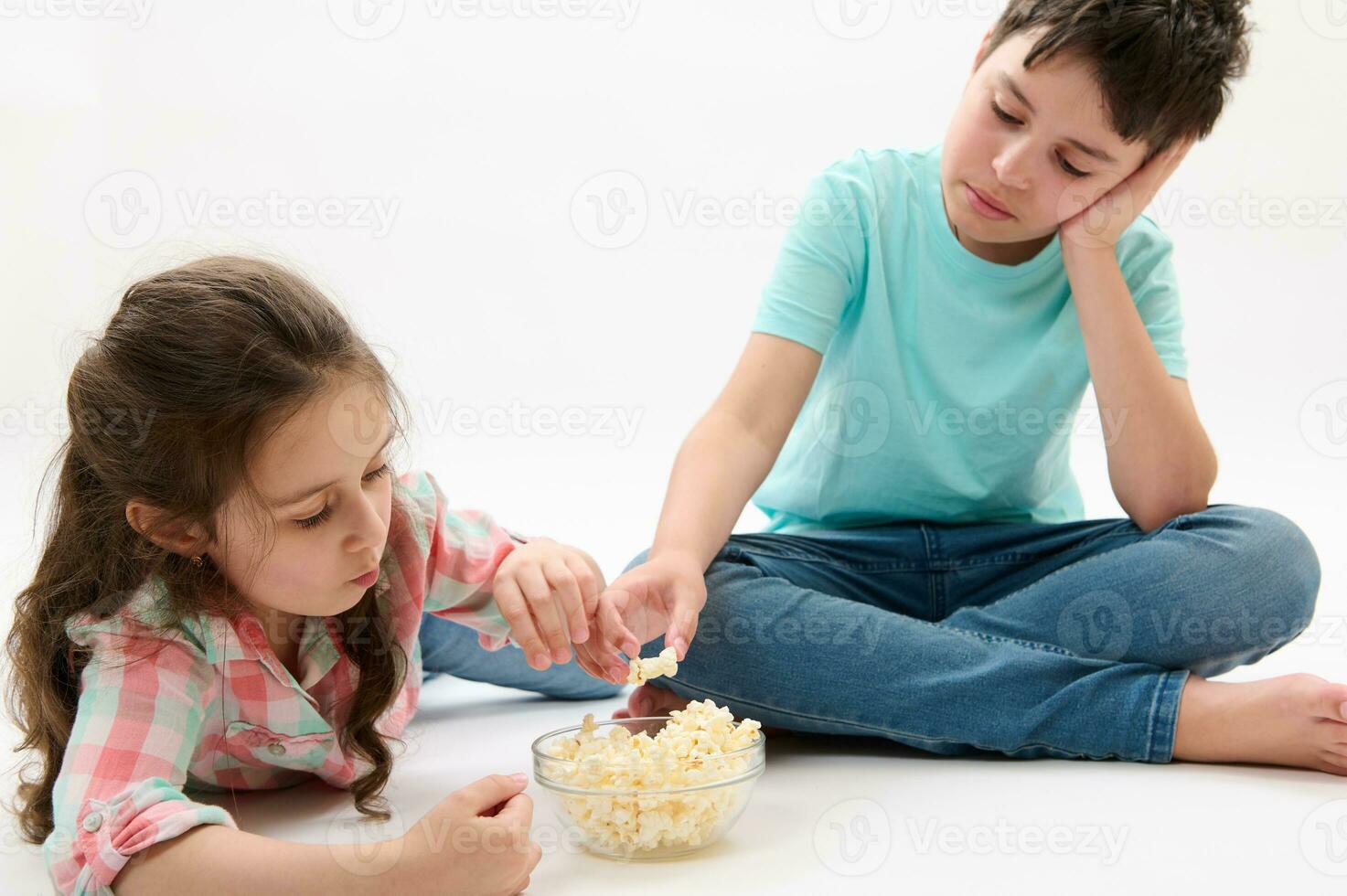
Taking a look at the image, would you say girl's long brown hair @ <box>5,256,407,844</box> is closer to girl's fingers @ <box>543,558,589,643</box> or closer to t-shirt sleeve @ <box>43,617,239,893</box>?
t-shirt sleeve @ <box>43,617,239,893</box>

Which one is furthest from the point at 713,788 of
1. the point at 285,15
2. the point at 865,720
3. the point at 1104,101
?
the point at 285,15

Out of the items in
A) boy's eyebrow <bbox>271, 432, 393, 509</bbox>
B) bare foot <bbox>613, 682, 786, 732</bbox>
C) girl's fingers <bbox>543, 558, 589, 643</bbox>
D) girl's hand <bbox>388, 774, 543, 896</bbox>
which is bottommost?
bare foot <bbox>613, 682, 786, 732</bbox>

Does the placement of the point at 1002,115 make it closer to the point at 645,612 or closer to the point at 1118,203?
the point at 1118,203

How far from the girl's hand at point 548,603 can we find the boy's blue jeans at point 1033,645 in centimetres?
16

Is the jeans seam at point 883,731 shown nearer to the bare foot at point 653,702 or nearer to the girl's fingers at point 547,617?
the bare foot at point 653,702

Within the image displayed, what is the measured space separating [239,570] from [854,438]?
0.74 meters

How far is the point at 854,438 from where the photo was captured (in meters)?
1.56

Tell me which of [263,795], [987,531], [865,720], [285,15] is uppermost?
[285,15]

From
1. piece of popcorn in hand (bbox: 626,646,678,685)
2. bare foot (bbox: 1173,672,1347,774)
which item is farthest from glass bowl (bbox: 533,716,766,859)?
bare foot (bbox: 1173,672,1347,774)

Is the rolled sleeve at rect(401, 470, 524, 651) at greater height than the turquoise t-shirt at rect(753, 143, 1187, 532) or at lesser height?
lesser

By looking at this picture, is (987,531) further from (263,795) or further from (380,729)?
(263,795)

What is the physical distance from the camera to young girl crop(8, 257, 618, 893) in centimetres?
96

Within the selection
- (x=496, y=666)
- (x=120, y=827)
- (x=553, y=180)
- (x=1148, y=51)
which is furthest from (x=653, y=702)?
(x=553, y=180)

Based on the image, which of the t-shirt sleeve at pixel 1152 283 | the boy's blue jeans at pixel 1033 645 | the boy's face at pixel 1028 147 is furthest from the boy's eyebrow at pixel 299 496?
the t-shirt sleeve at pixel 1152 283
